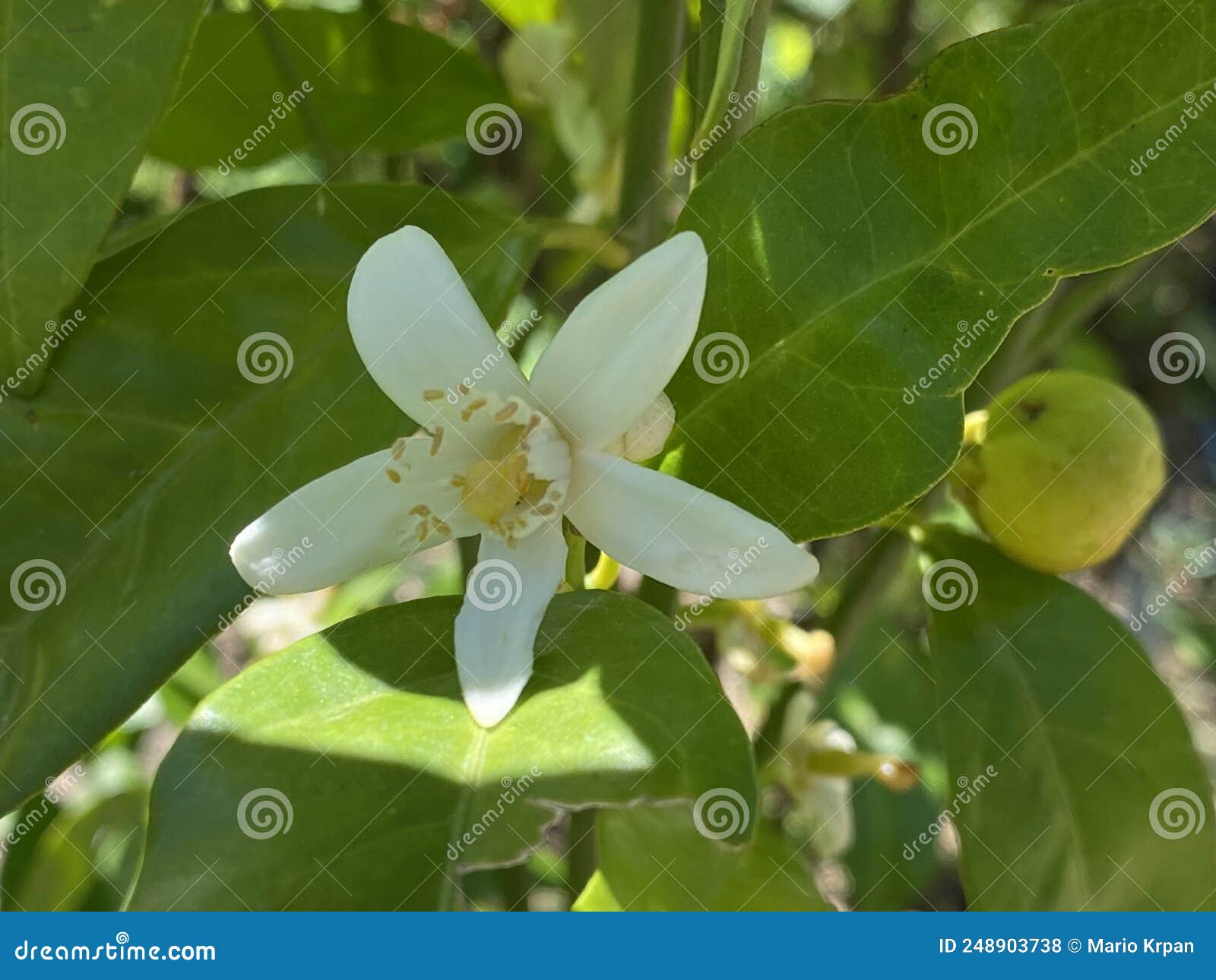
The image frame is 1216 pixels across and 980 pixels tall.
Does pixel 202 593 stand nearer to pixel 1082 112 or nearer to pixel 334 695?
pixel 334 695

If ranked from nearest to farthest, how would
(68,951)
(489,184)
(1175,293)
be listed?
(68,951)
(489,184)
(1175,293)

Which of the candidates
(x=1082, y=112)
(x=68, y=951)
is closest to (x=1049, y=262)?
(x=1082, y=112)

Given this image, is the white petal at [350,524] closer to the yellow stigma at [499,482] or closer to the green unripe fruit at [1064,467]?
the yellow stigma at [499,482]

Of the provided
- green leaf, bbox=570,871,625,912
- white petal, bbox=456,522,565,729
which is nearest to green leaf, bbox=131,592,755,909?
white petal, bbox=456,522,565,729

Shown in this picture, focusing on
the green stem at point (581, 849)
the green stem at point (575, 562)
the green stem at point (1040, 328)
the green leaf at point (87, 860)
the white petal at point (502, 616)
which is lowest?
the green leaf at point (87, 860)

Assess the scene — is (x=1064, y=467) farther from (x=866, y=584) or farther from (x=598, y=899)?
(x=598, y=899)

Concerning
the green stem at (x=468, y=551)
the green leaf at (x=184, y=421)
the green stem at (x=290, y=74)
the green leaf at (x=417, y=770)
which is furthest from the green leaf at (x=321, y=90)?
the green leaf at (x=417, y=770)

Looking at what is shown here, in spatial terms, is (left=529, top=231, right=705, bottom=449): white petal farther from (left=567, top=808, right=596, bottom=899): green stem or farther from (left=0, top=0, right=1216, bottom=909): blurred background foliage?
(left=567, top=808, right=596, bottom=899): green stem
